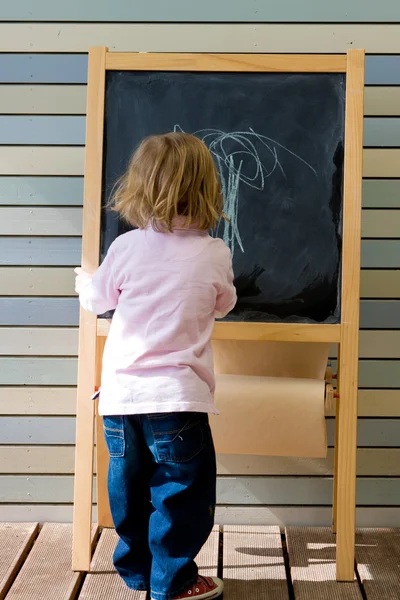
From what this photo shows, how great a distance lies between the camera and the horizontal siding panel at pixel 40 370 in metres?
3.16

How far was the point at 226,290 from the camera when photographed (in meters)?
2.27

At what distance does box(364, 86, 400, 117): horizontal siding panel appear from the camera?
3.07 metres

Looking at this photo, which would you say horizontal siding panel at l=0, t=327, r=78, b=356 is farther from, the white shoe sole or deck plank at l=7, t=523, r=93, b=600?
the white shoe sole

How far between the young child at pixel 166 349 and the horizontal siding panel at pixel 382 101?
1072 mm

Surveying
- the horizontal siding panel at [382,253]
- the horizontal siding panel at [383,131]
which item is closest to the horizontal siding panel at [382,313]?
the horizontal siding panel at [382,253]

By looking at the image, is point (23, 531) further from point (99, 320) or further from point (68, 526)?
point (99, 320)

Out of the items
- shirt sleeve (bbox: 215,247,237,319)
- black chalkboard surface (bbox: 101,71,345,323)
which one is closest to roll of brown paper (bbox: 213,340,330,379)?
black chalkboard surface (bbox: 101,71,345,323)

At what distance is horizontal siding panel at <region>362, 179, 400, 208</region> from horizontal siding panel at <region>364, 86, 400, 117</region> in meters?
0.26

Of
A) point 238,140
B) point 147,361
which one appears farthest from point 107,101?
point 147,361

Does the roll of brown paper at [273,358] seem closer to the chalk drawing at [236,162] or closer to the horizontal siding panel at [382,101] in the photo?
the chalk drawing at [236,162]

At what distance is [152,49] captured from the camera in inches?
121

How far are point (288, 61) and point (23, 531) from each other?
1.99 metres

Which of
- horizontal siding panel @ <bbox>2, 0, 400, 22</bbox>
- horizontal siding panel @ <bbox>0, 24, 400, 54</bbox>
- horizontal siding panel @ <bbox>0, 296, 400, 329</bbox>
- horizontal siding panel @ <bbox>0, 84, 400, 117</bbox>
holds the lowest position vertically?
horizontal siding panel @ <bbox>0, 296, 400, 329</bbox>

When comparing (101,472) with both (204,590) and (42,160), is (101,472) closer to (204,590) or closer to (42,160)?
(204,590)
